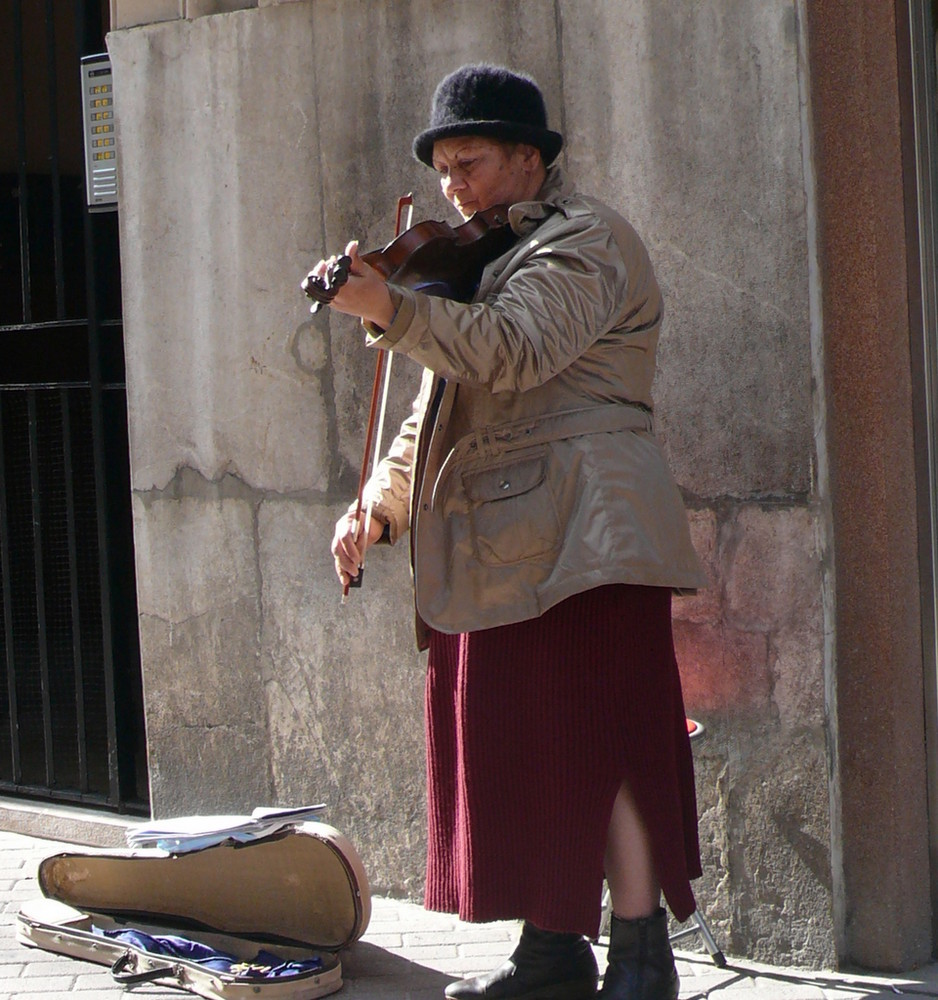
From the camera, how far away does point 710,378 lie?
143 inches

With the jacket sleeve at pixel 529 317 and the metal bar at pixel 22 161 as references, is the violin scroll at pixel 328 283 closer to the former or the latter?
the jacket sleeve at pixel 529 317

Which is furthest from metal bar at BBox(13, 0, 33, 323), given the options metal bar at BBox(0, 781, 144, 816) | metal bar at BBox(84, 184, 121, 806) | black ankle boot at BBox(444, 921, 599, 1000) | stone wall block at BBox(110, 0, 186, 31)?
black ankle boot at BBox(444, 921, 599, 1000)

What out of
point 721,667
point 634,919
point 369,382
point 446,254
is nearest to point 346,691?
point 369,382

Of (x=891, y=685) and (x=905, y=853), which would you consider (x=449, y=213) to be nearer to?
(x=891, y=685)

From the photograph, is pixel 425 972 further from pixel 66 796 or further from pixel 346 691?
pixel 66 796

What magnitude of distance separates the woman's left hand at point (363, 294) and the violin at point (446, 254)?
0.23ft

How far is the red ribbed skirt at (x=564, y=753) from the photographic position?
9.96 ft

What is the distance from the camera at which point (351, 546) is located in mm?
3248

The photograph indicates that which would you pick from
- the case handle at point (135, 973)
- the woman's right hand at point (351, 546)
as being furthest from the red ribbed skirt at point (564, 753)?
the case handle at point (135, 973)

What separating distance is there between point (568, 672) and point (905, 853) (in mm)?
1086

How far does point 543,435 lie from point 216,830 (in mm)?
1347

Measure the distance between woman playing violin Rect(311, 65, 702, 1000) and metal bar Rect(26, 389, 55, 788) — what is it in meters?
2.26

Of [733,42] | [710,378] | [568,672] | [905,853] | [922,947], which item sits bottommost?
[922,947]

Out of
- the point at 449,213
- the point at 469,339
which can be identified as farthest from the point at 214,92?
the point at 469,339
